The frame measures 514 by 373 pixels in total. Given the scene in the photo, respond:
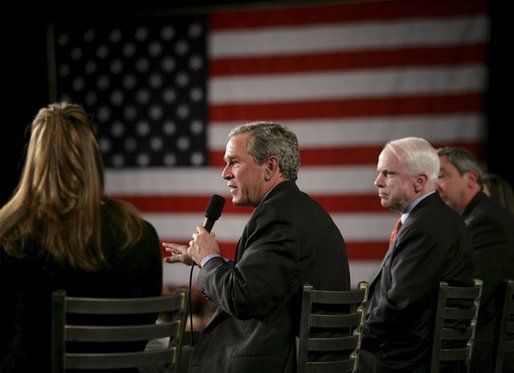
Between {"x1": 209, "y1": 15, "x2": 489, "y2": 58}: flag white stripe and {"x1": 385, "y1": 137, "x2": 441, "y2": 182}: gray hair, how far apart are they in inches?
85.6

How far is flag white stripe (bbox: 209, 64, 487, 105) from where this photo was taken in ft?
17.6

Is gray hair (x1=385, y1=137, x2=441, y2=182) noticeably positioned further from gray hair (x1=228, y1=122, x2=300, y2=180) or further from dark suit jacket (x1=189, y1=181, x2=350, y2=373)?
dark suit jacket (x1=189, y1=181, x2=350, y2=373)

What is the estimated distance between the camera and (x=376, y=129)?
555 centimetres

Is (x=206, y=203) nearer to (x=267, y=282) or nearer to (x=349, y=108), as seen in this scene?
(x=349, y=108)

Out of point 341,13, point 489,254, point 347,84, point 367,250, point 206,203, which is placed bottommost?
point 367,250

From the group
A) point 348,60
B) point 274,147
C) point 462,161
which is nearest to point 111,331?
point 274,147

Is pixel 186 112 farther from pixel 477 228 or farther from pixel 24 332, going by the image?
pixel 24 332

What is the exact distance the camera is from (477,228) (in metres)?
3.76

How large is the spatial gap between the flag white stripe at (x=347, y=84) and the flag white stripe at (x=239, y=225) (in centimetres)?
79

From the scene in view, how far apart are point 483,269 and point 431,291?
823 millimetres

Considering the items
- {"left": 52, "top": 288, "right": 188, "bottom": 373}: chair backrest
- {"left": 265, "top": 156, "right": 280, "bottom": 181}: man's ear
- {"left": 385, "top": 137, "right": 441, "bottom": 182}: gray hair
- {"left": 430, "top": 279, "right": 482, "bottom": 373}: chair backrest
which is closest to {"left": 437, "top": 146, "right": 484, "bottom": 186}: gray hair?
{"left": 385, "top": 137, "right": 441, "bottom": 182}: gray hair

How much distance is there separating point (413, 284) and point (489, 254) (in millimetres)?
925

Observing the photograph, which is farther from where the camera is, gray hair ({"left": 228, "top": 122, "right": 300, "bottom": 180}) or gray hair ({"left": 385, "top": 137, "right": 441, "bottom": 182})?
gray hair ({"left": 385, "top": 137, "right": 441, "bottom": 182})

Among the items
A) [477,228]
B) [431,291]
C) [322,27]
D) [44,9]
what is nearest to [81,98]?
[44,9]
